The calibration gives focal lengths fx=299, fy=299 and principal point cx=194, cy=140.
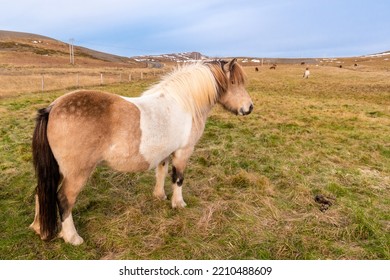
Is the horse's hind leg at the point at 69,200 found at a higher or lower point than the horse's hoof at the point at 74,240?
higher

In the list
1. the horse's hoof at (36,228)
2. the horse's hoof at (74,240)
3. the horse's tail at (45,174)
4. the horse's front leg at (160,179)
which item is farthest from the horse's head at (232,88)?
the horse's hoof at (36,228)

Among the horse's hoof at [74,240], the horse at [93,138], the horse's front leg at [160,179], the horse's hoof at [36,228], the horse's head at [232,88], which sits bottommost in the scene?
the horse's hoof at [74,240]

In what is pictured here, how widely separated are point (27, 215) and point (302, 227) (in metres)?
4.01

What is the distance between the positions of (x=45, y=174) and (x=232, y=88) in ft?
10.0

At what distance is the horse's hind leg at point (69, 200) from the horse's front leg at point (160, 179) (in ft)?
5.18

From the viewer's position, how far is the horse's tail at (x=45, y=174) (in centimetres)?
349

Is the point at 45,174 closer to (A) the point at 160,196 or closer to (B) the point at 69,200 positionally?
(B) the point at 69,200

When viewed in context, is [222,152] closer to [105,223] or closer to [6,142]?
[105,223]

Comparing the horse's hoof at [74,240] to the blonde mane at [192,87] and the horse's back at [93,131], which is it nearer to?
the horse's back at [93,131]

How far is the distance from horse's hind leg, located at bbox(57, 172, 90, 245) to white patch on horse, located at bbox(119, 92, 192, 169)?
0.82 m

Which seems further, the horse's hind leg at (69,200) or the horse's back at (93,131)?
the horse's hind leg at (69,200)

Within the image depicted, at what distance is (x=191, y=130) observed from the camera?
452cm

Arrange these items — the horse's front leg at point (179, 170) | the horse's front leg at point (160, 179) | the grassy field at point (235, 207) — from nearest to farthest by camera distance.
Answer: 1. the grassy field at point (235, 207)
2. the horse's front leg at point (179, 170)
3. the horse's front leg at point (160, 179)

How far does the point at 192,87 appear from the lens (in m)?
4.55
